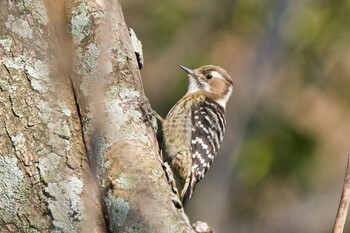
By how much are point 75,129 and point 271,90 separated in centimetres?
448

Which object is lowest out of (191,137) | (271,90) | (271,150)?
(271,150)

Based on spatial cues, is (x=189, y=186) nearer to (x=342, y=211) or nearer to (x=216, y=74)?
(x=216, y=74)

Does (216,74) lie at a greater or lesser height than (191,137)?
greater

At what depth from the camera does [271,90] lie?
8641 mm

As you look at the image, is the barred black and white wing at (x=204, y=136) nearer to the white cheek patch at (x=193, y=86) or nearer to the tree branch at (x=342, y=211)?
the white cheek patch at (x=193, y=86)

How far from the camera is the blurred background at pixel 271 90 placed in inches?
315

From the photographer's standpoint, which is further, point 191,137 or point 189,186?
point 191,137

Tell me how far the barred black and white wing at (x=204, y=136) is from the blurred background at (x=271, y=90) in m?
0.54

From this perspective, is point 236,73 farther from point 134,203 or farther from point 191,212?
point 134,203

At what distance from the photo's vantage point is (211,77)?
724cm

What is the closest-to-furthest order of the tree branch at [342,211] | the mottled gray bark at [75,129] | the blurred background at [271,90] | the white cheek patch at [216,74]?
the tree branch at [342,211] → the mottled gray bark at [75,129] → the white cheek patch at [216,74] → the blurred background at [271,90]

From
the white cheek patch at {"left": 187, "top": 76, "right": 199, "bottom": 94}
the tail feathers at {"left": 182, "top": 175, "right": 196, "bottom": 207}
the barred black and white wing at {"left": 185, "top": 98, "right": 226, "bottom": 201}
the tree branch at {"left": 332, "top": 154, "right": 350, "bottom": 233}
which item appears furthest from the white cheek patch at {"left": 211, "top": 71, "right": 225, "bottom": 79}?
the tree branch at {"left": 332, "top": 154, "right": 350, "bottom": 233}

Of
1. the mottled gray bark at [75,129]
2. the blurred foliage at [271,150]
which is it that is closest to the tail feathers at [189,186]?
the mottled gray bark at [75,129]

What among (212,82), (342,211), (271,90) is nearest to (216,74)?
(212,82)
